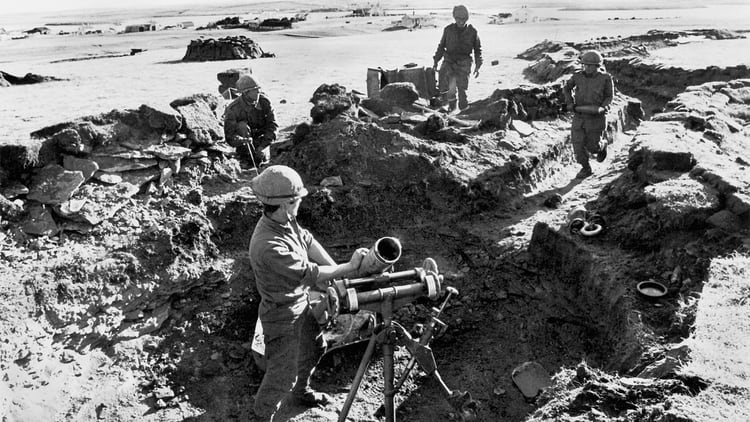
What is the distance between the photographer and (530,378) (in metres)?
4.91

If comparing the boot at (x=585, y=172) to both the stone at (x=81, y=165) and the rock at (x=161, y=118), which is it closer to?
the rock at (x=161, y=118)

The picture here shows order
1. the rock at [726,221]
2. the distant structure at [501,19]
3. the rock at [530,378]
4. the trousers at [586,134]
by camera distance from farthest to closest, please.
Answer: the distant structure at [501,19] → the trousers at [586,134] → the rock at [726,221] → the rock at [530,378]

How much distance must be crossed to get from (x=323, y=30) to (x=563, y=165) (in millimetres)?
23803

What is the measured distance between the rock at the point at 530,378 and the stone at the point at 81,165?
4750mm

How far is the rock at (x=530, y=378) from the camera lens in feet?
15.8

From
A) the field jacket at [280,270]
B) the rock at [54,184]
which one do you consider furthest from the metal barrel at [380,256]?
the rock at [54,184]

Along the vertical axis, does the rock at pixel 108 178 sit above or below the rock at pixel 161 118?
below

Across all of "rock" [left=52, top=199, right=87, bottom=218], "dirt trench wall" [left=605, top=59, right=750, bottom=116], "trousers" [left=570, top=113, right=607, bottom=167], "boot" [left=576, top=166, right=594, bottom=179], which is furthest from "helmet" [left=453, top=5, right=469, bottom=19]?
"rock" [left=52, top=199, right=87, bottom=218]

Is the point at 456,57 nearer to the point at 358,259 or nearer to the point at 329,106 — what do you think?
the point at 329,106

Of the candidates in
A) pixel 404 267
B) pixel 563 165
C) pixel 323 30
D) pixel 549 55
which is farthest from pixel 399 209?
pixel 323 30

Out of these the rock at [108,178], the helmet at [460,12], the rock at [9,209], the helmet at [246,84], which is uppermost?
the helmet at [460,12]

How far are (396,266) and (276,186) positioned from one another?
306 centimetres

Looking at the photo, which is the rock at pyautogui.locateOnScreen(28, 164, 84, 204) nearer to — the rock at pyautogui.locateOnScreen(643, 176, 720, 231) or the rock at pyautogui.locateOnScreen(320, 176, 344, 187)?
the rock at pyautogui.locateOnScreen(320, 176, 344, 187)

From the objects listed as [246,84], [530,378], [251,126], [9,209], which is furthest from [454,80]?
[9,209]
